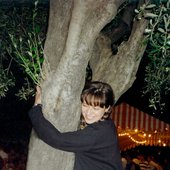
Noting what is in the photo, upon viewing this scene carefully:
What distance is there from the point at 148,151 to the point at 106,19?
1799cm

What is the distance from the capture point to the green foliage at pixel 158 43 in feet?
13.3

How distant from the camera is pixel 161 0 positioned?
415cm

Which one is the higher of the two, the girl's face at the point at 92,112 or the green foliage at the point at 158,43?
the green foliage at the point at 158,43

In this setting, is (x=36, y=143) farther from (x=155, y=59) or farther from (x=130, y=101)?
(x=130, y=101)

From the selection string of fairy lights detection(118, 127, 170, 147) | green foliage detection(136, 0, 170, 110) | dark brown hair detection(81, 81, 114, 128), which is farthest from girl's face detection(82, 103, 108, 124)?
string of fairy lights detection(118, 127, 170, 147)

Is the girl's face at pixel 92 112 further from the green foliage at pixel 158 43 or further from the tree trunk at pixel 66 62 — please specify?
the green foliage at pixel 158 43

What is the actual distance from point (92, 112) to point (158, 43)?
136 centimetres

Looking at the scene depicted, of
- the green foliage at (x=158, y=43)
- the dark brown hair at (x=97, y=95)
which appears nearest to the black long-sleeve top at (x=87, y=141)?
the dark brown hair at (x=97, y=95)

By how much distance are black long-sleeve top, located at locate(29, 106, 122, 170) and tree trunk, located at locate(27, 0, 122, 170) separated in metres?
0.13

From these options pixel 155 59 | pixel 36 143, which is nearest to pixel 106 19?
pixel 36 143

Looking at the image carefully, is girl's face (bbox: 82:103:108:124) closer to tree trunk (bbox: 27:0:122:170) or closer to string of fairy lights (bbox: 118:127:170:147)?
tree trunk (bbox: 27:0:122:170)

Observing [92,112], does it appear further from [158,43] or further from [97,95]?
[158,43]

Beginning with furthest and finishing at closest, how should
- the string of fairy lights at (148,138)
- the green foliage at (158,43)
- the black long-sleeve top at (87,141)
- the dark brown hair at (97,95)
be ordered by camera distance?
the string of fairy lights at (148,138) → the green foliage at (158,43) → the dark brown hair at (97,95) → the black long-sleeve top at (87,141)

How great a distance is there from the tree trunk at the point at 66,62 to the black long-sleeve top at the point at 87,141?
0.13 meters
